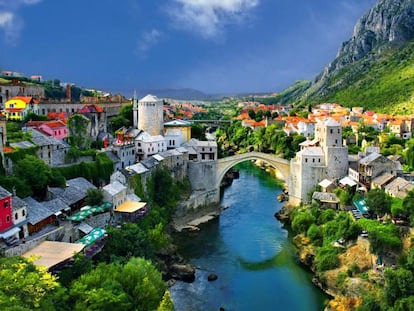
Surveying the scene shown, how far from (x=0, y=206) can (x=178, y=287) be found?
9824 millimetres

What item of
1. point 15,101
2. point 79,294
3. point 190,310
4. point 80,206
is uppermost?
point 15,101

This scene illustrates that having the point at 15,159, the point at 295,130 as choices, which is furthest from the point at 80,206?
the point at 295,130

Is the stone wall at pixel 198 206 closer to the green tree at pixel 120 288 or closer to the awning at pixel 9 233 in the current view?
the green tree at pixel 120 288

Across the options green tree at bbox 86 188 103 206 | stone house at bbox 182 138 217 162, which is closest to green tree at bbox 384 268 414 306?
green tree at bbox 86 188 103 206

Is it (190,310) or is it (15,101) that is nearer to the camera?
(190,310)

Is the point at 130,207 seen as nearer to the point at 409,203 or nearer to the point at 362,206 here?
the point at 362,206

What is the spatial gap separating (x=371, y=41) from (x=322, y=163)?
83.2 meters

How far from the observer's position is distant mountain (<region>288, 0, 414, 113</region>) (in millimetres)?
75200

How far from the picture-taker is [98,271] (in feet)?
63.2

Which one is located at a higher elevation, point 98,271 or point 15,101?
point 15,101

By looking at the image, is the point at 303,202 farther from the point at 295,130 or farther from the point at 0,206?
the point at 295,130

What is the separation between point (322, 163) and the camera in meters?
36.6

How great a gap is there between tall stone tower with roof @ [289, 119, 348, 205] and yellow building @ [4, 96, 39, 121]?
2075 centimetres

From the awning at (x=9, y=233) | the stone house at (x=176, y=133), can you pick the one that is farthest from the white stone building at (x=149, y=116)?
the awning at (x=9, y=233)
